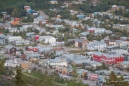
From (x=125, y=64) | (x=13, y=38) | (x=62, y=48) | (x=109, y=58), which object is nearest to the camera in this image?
(x=125, y=64)

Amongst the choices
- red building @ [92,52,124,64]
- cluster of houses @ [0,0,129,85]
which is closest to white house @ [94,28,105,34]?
Result: cluster of houses @ [0,0,129,85]

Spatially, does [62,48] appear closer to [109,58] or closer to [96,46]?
[96,46]

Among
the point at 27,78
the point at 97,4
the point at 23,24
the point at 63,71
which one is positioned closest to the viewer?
the point at 27,78

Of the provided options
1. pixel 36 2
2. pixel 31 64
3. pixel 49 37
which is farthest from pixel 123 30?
pixel 36 2

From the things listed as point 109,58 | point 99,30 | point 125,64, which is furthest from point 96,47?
point 99,30

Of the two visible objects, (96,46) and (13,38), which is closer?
(96,46)

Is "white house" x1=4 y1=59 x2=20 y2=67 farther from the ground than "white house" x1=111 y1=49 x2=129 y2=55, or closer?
farther from the ground

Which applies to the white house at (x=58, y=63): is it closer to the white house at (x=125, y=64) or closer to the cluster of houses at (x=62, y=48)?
the cluster of houses at (x=62, y=48)

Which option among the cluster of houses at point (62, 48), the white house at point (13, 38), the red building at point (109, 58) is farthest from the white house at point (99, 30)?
the red building at point (109, 58)

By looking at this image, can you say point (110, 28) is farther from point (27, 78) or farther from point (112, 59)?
point (27, 78)

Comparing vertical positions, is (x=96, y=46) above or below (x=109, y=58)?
below

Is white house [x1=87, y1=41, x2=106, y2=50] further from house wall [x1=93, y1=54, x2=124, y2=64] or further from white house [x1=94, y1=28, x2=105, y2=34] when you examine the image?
white house [x1=94, y1=28, x2=105, y2=34]
